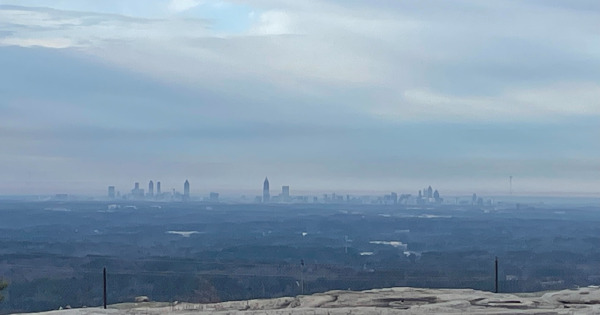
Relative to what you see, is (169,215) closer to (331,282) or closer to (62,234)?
(62,234)

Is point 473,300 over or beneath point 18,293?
over

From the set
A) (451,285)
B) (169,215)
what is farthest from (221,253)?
(169,215)

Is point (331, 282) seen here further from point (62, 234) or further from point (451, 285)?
point (62, 234)

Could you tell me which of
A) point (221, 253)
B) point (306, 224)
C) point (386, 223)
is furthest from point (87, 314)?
point (386, 223)

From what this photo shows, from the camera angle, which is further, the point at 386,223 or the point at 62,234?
the point at 386,223

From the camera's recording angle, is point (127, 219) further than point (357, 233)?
Yes

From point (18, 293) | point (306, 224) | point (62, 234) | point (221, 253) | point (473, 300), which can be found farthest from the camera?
point (306, 224)

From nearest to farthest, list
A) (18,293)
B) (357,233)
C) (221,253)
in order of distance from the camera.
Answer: (18,293)
(221,253)
(357,233)

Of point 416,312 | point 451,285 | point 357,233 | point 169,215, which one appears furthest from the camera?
point 169,215

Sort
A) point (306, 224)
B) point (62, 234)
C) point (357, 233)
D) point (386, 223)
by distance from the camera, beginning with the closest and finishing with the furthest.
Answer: point (62, 234) < point (357, 233) < point (306, 224) < point (386, 223)
